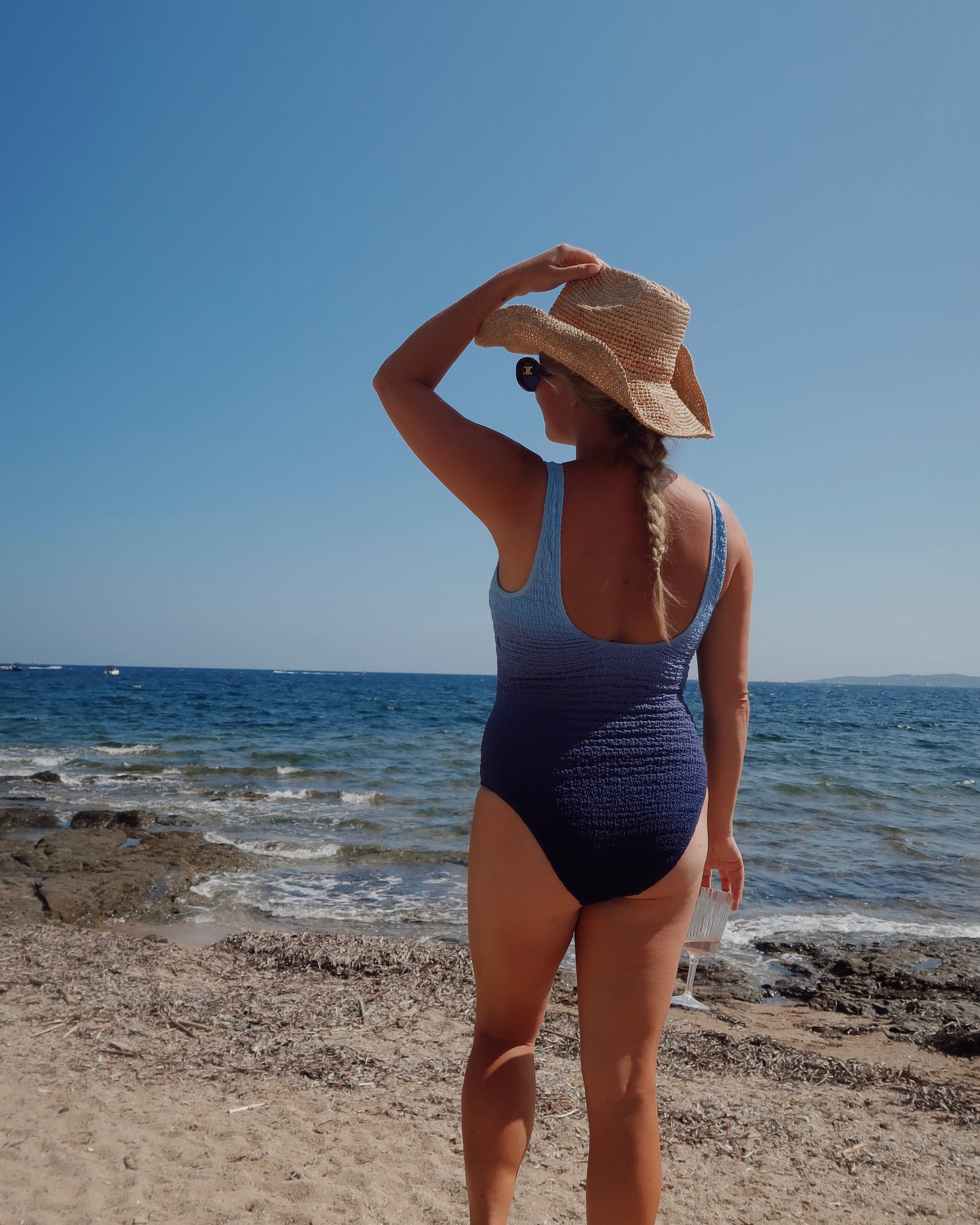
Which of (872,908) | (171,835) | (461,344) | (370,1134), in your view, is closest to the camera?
(461,344)

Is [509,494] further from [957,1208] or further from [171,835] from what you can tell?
[171,835]

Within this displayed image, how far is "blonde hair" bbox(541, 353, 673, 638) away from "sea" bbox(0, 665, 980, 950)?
5776mm

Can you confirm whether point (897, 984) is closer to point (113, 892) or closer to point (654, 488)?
point (654, 488)

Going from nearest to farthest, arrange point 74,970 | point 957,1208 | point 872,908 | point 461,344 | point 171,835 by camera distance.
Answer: point 461,344, point 957,1208, point 74,970, point 872,908, point 171,835

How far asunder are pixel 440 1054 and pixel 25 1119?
1655 mm

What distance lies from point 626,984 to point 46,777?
635 inches

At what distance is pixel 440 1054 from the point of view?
3734mm

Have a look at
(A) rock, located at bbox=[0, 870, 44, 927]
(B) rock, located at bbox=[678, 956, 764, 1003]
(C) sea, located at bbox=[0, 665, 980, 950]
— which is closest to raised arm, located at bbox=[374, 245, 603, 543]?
(B) rock, located at bbox=[678, 956, 764, 1003]

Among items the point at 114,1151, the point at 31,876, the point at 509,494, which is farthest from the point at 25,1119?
the point at 31,876

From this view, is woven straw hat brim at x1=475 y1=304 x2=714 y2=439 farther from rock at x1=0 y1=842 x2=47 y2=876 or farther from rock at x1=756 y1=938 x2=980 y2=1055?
rock at x1=0 y1=842 x2=47 y2=876

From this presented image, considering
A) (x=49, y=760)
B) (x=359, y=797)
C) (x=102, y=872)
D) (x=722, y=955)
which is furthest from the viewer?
(x=49, y=760)

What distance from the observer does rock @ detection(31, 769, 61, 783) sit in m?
14.9

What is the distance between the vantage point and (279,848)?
9875 millimetres

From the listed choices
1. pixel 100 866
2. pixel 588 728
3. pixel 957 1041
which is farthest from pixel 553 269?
pixel 100 866
